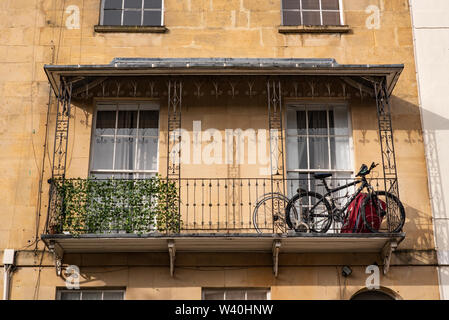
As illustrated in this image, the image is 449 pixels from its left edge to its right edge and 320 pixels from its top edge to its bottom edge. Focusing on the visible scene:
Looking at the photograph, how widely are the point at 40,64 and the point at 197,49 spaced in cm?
334

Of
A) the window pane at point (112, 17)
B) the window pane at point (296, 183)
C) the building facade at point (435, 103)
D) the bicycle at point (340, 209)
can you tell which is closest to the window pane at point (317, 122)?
the window pane at point (296, 183)

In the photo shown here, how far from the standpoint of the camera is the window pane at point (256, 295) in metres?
14.8

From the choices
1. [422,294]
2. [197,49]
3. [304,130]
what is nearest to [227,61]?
[197,49]

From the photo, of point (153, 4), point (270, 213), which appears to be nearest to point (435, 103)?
point (270, 213)

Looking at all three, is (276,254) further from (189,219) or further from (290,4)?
(290,4)

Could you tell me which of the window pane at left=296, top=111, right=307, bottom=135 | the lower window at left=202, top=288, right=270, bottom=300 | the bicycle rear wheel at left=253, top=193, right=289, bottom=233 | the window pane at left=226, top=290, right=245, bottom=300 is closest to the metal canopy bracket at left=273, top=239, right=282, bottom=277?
the lower window at left=202, top=288, right=270, bottom=300

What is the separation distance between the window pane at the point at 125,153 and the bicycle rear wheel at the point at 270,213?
280 cm

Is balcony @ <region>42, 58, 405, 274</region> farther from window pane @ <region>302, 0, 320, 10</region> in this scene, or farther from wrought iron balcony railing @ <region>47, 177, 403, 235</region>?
window pane @ <region>302, 0, 320, 10</region>

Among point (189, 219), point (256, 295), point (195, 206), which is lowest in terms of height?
point (256, 295)

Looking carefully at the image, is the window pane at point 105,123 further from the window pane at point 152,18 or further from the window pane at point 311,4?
the window pane at point 311,4

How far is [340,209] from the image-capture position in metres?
15.2

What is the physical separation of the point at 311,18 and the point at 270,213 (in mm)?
4725

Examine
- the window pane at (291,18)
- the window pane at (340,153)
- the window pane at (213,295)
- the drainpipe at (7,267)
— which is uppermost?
the window pane at (291,18)

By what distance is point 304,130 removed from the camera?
1631 cm
